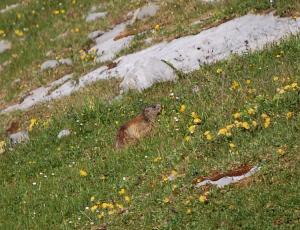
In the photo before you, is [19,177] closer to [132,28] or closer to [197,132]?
[197,132]

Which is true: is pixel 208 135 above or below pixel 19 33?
above

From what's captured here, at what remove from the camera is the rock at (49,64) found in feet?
72.4

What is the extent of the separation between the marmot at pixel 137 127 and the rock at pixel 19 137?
11.5 ft

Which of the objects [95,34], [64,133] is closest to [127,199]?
[64,133]

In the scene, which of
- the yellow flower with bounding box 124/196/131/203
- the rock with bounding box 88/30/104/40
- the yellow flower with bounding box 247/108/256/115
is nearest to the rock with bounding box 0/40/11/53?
the rock with bounding box 88/30/104/40

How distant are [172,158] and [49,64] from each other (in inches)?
448

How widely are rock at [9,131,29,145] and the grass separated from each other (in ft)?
0.93

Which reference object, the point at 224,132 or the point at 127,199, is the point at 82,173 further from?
the point at 224,132

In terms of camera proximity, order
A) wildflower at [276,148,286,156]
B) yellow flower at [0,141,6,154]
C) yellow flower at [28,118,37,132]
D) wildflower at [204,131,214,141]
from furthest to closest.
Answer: yellow flower at [28,118,37,132] < yellow flower at [0,141,6,154] < wildflower at [204,131,214,141] < wildflower at [276,148,286,156]

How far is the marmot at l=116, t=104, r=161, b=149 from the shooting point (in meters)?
13.6

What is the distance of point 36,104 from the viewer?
63.2 ft

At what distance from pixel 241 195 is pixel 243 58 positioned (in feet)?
20.6

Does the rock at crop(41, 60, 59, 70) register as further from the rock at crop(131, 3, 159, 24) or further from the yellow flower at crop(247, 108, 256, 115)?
the yellow flower at crop(247, 108, 256, 115)

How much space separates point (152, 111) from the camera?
46.4ft
